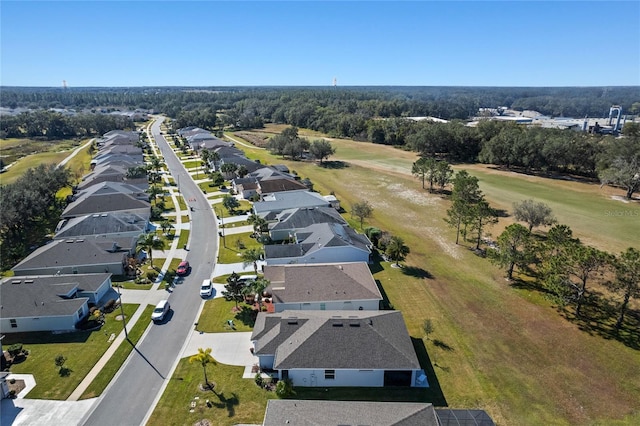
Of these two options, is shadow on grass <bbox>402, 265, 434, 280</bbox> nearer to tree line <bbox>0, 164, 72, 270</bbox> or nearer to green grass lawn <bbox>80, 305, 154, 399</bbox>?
green grass lawn <bbox>80, 305, 154, 399</bbox>

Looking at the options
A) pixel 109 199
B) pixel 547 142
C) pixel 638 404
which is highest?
pixel 547 142

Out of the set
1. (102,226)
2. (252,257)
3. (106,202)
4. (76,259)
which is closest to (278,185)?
(106,202)

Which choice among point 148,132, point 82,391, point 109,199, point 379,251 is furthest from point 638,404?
point 148,132

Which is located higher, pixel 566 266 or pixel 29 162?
pixel 566 266

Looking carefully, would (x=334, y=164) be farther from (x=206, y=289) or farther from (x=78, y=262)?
(x=78, y=262)

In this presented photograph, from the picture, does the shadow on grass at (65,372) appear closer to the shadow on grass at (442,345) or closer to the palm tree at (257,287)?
the palm tree at (257,287)

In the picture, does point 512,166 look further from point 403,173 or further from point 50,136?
point 50,136
